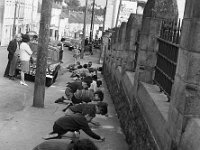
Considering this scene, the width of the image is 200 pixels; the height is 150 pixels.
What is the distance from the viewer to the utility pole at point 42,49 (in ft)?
41.1

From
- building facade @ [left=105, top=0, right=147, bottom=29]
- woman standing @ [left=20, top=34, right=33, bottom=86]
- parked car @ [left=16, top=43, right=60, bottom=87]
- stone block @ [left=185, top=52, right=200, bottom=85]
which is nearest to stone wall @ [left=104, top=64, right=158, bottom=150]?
stone block @ [left=185, top=52, right=200, bottom=85]

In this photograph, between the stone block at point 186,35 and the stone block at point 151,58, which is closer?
the stone block at point 186,35

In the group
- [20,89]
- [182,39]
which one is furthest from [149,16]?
[20,89]

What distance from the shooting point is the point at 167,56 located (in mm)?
7688

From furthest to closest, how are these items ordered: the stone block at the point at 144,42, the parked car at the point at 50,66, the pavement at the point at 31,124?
the parked car at the point at 50,66 < the stone block at the point at 144,42 < the pavement at the point at 31,124

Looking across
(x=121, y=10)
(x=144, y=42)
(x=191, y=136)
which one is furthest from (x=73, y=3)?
(x=191, y=136)

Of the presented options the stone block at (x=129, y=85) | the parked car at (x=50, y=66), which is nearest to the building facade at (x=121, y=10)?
the parked car at (x=50, y=66)

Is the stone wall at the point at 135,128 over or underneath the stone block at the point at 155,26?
underneath

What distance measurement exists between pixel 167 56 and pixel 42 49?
18.2ft

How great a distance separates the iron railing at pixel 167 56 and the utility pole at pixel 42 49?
4.39 meters

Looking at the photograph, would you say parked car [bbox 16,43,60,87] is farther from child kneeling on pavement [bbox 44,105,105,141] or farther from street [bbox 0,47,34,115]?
child kneeling on pavement [bbox 44,105,105,141]

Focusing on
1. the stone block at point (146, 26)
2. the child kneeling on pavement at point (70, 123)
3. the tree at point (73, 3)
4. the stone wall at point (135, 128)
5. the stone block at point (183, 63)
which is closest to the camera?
the stone block at point (183, 63)

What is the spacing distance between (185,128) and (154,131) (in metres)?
1.62

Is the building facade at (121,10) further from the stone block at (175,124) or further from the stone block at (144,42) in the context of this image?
the stone block at (175,124)
